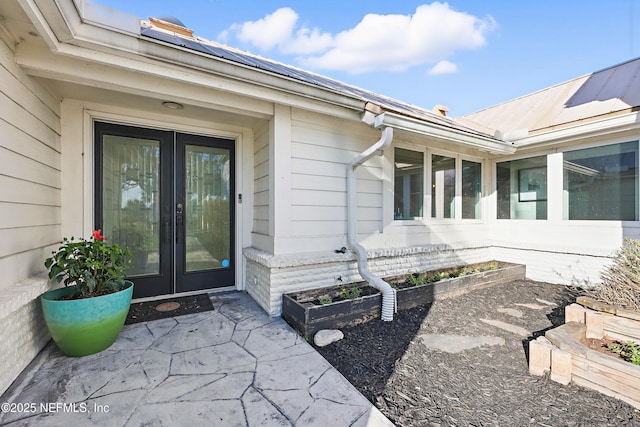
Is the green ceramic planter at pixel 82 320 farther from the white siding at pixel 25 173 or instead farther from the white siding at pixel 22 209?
the white siding at pixel 25 173

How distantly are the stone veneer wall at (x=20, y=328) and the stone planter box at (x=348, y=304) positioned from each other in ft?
6.48

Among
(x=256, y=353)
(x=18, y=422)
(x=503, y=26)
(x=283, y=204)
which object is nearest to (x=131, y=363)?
(x=18, y=422)

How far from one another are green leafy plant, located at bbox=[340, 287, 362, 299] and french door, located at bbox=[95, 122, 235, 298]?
156 centimetres

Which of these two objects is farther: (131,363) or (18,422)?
(131,363)

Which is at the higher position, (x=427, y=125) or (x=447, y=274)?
(x=427, y=125)

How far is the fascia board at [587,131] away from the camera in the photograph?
11.9ft

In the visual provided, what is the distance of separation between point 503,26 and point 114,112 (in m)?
7.69

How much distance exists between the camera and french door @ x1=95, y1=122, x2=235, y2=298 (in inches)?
128

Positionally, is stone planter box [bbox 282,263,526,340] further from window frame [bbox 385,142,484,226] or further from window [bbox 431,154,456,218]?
window [bbox 431,154,456,218]

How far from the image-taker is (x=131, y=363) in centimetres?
213

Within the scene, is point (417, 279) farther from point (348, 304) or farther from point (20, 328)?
point (20, 328)

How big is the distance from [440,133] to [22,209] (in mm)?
4271

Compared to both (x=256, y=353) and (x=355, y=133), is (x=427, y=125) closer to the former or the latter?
(x=355, y=133)

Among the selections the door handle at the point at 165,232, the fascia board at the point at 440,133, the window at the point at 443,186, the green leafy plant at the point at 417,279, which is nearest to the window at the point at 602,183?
the fascia board at the point at 440,133
